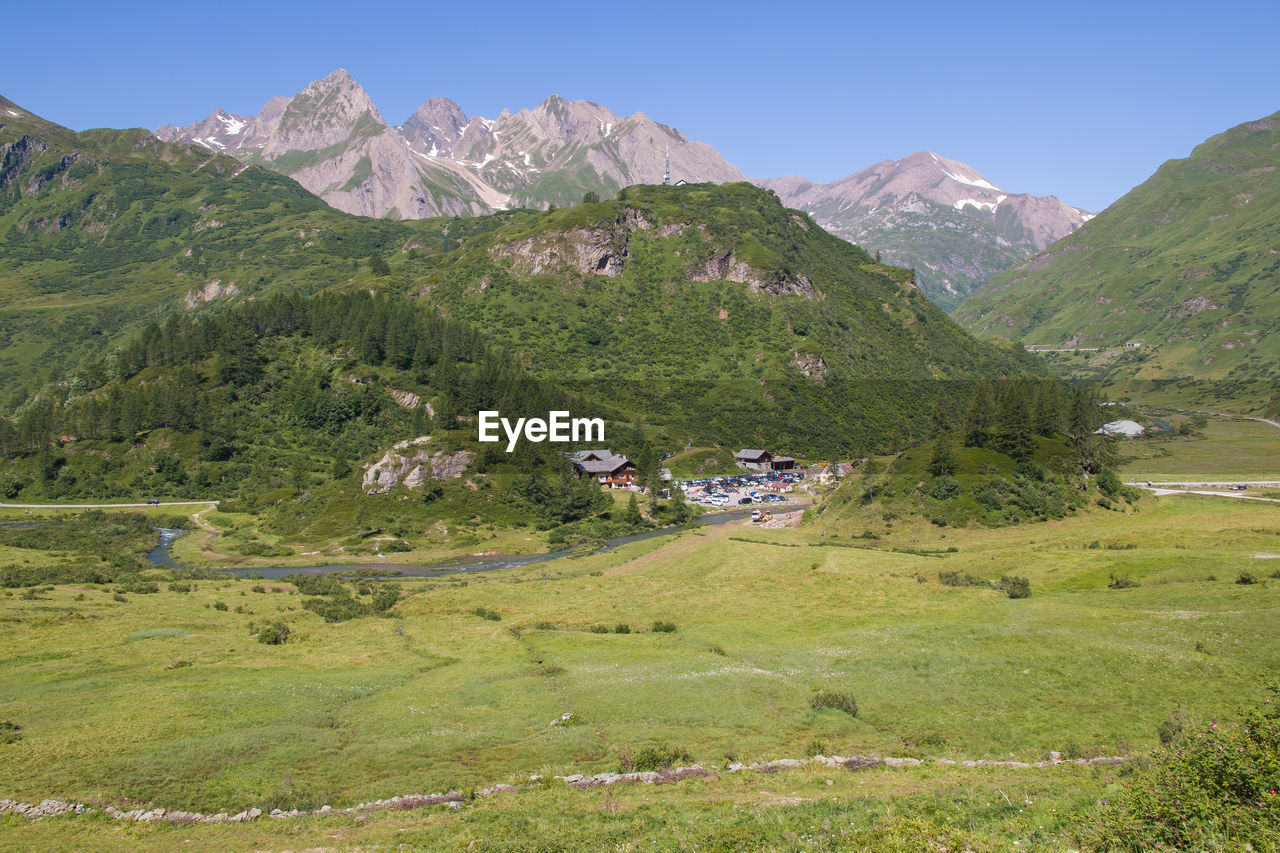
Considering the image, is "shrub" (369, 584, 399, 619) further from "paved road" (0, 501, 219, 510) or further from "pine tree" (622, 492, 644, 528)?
"paved road" (0, 501, 219, 510)

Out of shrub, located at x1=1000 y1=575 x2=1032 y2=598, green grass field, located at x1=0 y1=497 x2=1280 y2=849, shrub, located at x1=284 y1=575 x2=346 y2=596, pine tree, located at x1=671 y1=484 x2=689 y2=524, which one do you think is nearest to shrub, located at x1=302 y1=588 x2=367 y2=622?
green grass field, located at x1=0 y1=497 x2=1280 y2=849

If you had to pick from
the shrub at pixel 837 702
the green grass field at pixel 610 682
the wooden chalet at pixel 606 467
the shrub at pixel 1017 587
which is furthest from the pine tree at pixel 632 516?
the shrub at pixel 837 702

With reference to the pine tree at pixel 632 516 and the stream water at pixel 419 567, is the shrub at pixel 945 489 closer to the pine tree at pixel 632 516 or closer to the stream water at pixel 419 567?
the stream water at pixel 419 567

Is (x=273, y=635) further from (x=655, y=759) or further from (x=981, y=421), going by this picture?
(x=981, y=421)

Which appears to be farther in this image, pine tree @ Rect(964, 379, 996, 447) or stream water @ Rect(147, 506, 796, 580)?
Result: pine tree @ Rect(964, 379, 996, 447)

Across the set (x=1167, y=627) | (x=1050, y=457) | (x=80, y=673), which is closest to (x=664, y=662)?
(x=1167, y=627)

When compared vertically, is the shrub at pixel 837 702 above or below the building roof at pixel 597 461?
below
